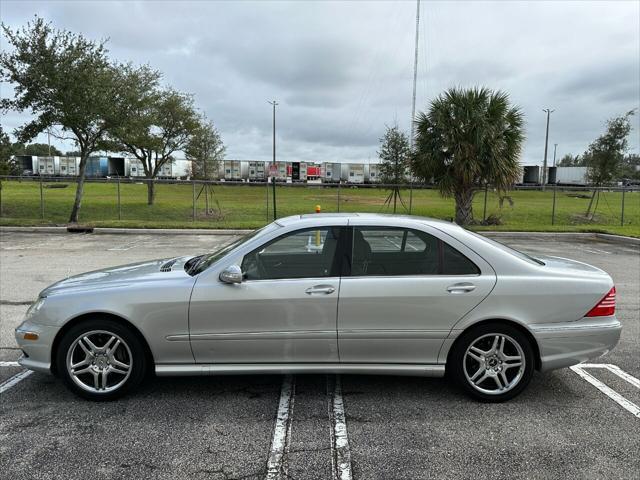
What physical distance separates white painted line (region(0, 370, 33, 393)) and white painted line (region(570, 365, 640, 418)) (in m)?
4.91

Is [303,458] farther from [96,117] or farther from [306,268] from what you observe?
[96,117]

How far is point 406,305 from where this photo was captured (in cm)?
367

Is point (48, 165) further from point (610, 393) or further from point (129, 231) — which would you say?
point (610, 393)

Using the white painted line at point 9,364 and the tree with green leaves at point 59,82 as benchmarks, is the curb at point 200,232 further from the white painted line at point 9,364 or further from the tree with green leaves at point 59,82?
the white painted line at point 9,364

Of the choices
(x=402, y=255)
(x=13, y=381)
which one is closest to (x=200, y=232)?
(x=13, y=381)

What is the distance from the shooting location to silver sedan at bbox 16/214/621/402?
3646 mm

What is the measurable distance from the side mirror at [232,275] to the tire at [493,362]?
1738 mm

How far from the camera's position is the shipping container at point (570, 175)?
5172 cm

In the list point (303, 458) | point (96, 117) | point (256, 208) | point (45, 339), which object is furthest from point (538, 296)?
point (256, 208)

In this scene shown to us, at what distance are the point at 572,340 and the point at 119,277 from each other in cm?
363

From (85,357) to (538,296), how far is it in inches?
138

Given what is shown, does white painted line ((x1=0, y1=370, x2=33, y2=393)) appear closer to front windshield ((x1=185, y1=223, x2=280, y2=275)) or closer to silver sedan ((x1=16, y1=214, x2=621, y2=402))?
silver sedan ((x1=16, y1=214, x2=621, y2=402))

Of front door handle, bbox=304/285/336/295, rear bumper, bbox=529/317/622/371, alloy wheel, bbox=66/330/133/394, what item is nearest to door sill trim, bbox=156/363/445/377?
alloy wheel, bbox=66/330/133/394

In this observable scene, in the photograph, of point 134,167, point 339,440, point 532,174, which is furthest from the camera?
point 134,167
